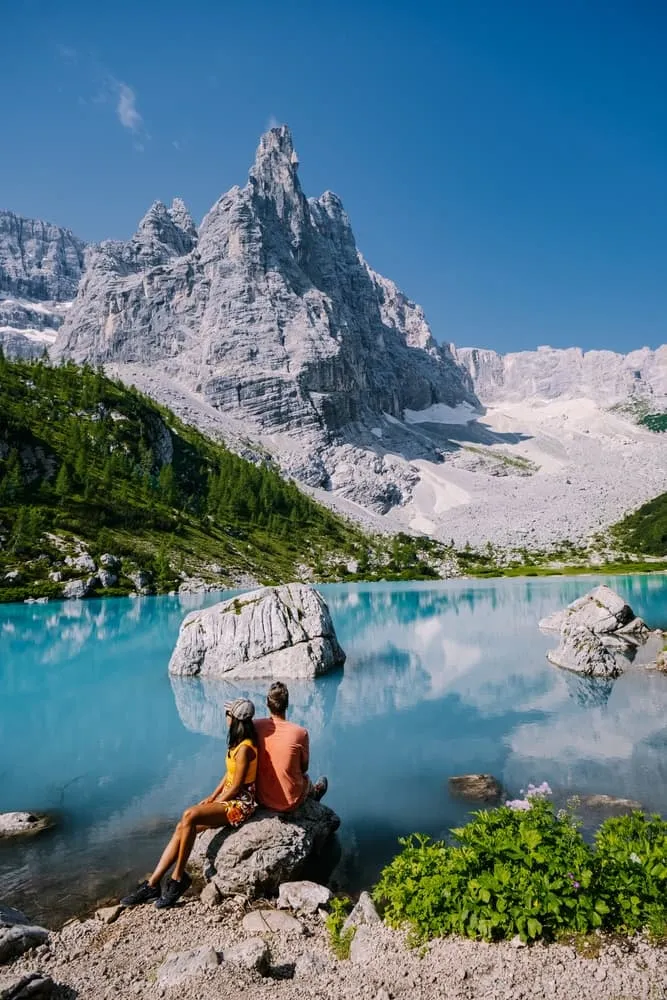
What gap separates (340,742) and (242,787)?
386 inches

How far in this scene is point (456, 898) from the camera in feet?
22.5

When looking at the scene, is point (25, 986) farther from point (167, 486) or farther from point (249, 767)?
point (167, 486)

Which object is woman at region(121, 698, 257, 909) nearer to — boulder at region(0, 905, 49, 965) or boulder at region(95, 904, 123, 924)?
boulder at region(95, 904, 123, 924)

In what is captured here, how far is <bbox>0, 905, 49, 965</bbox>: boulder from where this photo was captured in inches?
287

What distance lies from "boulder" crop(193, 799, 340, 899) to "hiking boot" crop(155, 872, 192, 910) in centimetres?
66

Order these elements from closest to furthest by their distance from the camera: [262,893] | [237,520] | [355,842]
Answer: [262,893] → [355,842] → [237,520]

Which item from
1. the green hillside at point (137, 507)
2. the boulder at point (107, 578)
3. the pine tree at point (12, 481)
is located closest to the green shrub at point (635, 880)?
the green hillside at point (137, 507)

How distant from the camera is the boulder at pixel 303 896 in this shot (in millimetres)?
9070

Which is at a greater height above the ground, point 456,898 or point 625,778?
point 456,898

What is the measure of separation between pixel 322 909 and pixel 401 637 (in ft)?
118

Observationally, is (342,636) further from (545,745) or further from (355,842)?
(355,842)

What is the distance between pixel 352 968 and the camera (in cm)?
673

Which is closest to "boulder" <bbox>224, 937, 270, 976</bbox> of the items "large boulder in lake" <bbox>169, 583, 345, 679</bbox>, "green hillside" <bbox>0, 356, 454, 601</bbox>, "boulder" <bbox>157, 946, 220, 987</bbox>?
"boulder" <bbox>157, 946, 220, 987</bbox>

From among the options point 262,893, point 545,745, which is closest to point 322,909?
point 262,893
